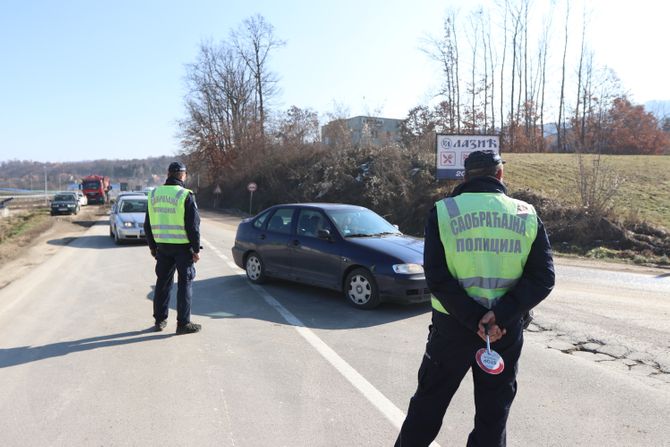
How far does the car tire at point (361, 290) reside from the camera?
698 centimetres

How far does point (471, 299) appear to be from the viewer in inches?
102

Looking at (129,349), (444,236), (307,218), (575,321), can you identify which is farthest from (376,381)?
(307,218)

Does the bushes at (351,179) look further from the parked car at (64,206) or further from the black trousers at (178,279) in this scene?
the black trousers at (178,279)

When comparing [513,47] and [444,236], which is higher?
[513,47]

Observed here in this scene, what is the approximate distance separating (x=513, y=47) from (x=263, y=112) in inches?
1024

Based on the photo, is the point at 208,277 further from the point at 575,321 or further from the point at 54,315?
the point at 575,321

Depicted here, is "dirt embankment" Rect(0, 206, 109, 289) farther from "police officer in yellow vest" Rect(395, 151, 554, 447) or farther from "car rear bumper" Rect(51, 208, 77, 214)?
"car rear bumper" Rect(51, 208, 77, 214)

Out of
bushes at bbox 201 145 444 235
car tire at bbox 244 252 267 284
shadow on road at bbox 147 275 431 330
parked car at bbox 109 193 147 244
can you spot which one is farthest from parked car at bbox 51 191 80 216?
car tire at bbox 244 252 267 284

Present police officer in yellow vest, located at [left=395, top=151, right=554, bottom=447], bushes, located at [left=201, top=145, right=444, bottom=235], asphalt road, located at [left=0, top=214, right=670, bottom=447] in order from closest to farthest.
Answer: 1. police officer in yellow vest, located at [left=395, top=151, right=554, bottom=447]
2. asphalt road, located at [left=0, top=214, right=670, bottom=447]
3. bushes, located at [left=201, top=145, right=444, bottom=235]

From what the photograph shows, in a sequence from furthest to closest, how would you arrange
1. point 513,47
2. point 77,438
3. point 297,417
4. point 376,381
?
1. point 513,47
2. point 376,381
3. point 297,417
4. point 77,438

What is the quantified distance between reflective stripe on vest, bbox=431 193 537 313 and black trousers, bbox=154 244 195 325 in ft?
13.5

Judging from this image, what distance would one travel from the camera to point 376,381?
4477mm

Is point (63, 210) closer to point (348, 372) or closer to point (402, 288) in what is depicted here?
point (402, 288)

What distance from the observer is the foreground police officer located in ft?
19.6
